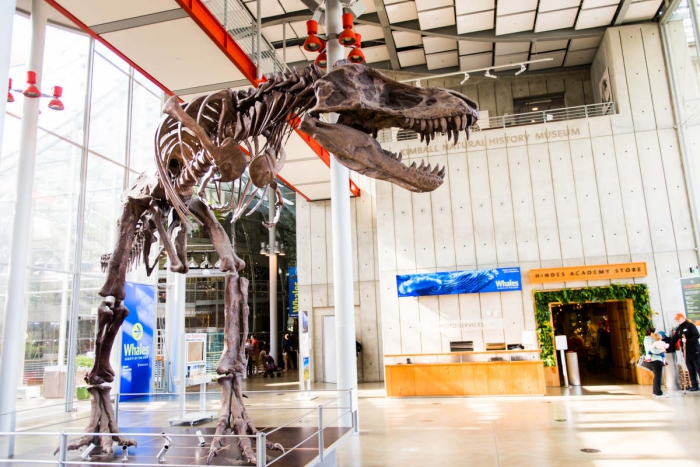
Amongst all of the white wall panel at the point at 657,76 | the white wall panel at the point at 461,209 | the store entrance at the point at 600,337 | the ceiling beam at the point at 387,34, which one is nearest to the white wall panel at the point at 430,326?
the white wall panel at the point at 461,209

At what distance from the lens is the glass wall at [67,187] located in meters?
10.5

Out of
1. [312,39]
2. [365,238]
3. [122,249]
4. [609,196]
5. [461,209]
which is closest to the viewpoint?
[122,249]

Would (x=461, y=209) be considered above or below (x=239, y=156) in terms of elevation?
above

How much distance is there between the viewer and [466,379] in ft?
37.7

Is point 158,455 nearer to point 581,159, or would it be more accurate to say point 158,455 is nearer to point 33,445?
point 33,445

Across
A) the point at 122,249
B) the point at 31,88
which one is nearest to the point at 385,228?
the point at 31,88

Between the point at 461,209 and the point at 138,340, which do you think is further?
the point at 461,209

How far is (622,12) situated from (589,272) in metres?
6.76

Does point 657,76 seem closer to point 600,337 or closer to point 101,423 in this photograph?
point 600,337

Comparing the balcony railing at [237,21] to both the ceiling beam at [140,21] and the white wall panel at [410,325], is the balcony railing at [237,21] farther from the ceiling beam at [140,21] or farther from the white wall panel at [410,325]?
the white wall panel at [410,325]

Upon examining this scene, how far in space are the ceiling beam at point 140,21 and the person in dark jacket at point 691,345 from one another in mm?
10717

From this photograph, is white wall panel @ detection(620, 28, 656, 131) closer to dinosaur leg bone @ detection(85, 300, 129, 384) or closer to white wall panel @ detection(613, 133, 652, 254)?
white wall panel @ detection(613, 133, 652, 254)

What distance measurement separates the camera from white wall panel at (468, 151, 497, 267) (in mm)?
12914

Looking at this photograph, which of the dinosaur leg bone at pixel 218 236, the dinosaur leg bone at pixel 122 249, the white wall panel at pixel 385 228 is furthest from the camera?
the white wall panel at pixel 385 228
